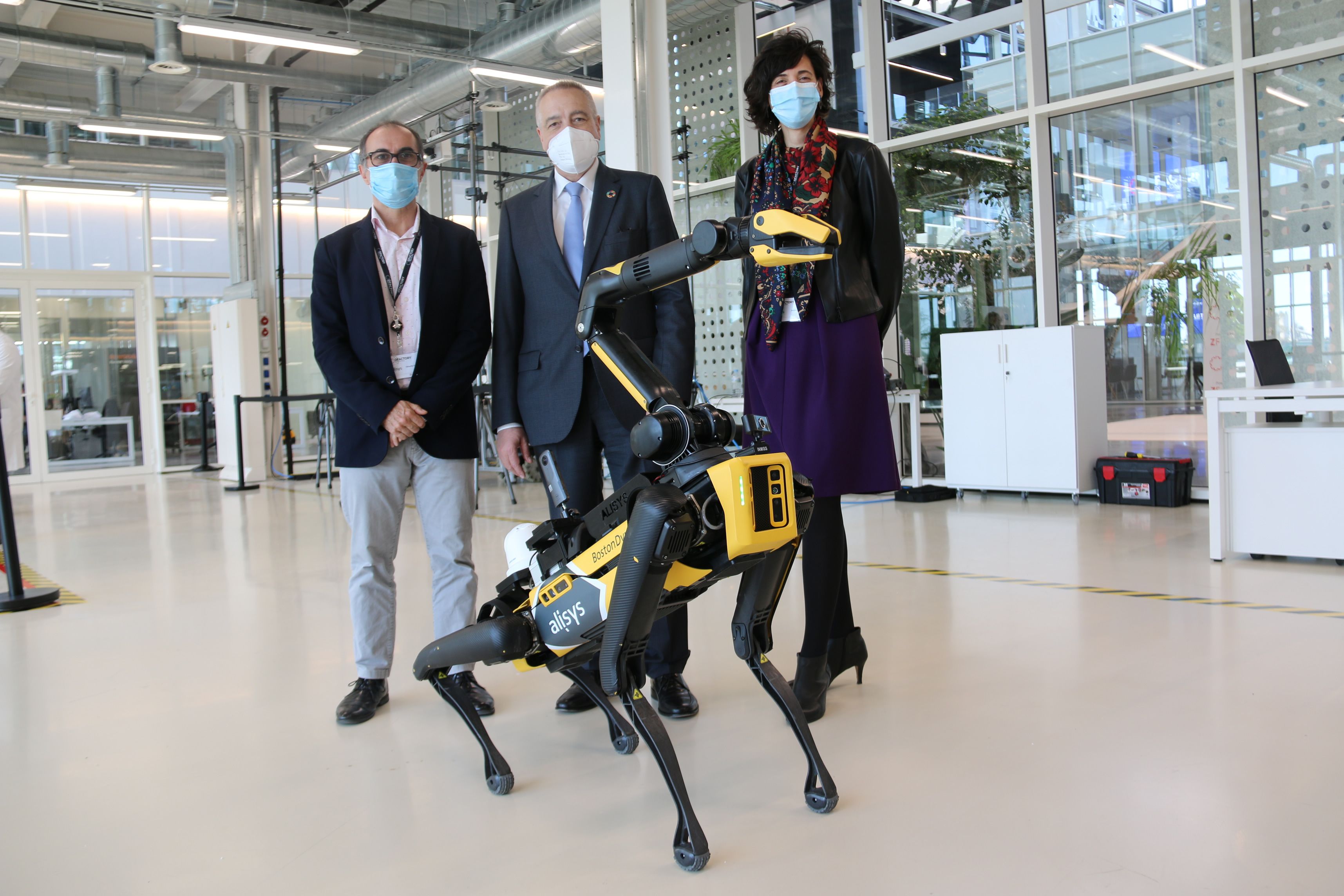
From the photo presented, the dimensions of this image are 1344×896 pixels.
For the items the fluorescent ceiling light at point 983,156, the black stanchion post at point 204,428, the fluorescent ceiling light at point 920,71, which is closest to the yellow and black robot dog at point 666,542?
the fluorescent ceiling light at point 983,156

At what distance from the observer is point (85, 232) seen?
11.3 meters

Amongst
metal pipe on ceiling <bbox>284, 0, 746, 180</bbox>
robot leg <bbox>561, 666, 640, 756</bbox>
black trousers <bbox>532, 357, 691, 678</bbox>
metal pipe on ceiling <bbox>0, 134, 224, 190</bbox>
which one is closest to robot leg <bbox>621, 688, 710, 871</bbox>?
robot leg <bbox>561, 666, 640, 756</bbox>

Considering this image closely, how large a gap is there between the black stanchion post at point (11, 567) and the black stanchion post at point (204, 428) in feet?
25.6

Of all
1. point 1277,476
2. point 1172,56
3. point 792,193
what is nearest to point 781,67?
point 792,193

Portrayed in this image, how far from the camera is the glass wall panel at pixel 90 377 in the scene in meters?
11.1

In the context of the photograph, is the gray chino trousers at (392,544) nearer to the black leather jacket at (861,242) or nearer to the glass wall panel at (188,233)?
the black leather jacket at (861,242)

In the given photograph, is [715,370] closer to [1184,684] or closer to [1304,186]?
[1304,186]

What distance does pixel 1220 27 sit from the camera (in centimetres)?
567

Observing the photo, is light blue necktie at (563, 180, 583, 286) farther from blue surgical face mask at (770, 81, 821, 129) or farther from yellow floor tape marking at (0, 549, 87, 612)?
yellow floor tape marking at (0, 549, 87, 612)

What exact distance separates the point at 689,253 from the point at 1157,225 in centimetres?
563

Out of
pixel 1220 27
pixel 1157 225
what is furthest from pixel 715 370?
pixel 1220 27

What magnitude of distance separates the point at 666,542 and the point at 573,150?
1.18 meters

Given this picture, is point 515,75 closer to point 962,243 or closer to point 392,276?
point 962,243

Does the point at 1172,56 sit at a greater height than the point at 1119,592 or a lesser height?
greater
